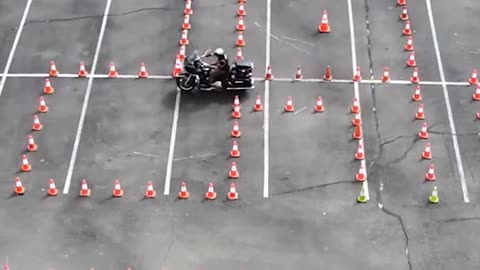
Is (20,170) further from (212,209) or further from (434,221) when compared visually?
(434,221)

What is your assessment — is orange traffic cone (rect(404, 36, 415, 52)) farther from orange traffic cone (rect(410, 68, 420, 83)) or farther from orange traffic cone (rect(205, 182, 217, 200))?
orange traffic cone (rect(205, 182, 217, 200))

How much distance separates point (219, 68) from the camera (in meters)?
28.0

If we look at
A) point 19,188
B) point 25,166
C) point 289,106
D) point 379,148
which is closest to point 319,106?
point 289,106

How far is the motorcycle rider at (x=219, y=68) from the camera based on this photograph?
27672mm

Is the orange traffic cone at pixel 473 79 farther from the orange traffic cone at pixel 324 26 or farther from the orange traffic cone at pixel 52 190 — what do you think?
the orange traffic cone at pixel 52 190

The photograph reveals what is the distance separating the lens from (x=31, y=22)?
31234mm

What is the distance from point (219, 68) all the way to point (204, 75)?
1.55 feet

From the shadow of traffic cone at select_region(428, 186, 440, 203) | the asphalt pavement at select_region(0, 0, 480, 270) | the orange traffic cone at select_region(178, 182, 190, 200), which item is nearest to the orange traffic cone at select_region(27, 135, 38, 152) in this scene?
the asphalt pavement at select_region(0, 0, 480, 270)

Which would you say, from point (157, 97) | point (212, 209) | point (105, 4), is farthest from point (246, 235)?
point (105, 4)

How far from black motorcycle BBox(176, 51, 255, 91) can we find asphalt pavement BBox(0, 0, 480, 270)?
27cm

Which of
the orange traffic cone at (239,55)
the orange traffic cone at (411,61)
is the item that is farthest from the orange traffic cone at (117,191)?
the orange traffic cone at (411,61)

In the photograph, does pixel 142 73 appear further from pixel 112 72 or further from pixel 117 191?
pixel 117 191

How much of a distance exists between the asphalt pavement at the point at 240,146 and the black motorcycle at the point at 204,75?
27 cm

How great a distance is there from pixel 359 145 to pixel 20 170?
8.40 m
